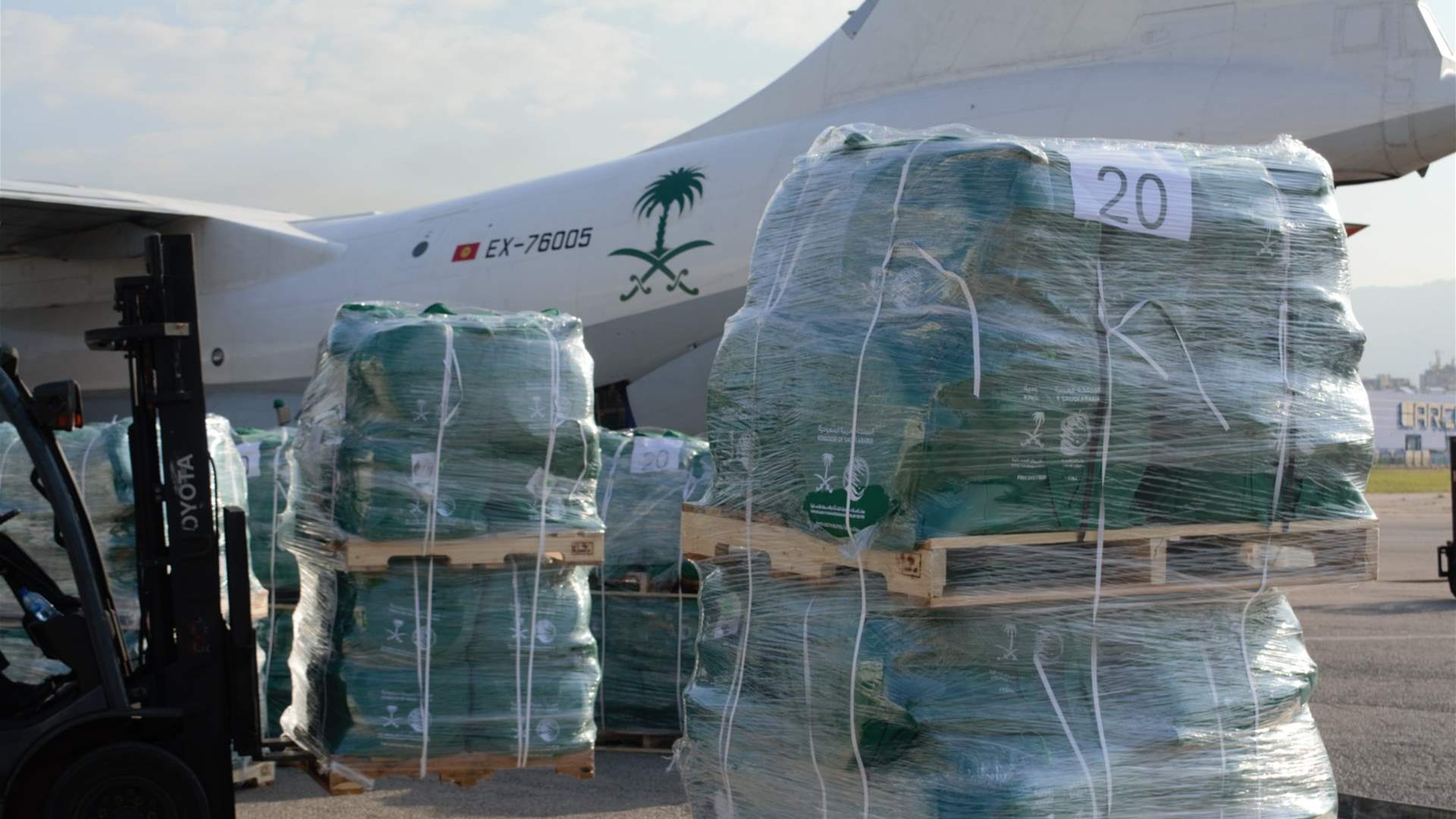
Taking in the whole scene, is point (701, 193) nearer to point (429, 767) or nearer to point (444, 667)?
point (444, 667)

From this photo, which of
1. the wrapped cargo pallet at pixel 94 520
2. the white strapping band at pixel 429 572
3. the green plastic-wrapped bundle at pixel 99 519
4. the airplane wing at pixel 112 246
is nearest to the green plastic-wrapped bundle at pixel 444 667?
the white strapping band at pixel 429 572

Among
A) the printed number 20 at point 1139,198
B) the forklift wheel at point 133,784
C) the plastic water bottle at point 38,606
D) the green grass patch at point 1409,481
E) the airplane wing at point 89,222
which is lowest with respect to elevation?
the green grass patch at point 1409,481

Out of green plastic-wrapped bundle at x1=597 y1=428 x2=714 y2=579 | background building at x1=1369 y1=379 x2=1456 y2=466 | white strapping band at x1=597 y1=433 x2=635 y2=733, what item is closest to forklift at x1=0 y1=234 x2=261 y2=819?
white strapping band at x1=597 y1=433 x2=635 y2=733

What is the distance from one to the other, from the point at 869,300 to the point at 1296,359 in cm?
125

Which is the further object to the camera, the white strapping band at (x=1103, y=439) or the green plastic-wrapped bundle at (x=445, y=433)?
the green plastic-wrapped bundle at (x=445, y=433)

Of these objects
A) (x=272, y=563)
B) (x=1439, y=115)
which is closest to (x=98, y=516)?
(x=272, y=563)

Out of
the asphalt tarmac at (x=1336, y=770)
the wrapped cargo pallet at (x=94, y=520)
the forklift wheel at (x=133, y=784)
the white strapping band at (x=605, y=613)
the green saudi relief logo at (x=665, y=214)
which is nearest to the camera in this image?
the forklift wheel at (x=133, y=784)

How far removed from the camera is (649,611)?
7.30 meters

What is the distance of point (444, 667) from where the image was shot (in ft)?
18.0

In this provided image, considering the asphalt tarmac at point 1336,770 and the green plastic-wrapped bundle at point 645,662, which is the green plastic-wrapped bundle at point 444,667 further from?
the green plastic-wrapped bundle at point 645,662

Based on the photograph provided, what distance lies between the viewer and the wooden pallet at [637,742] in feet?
23.5

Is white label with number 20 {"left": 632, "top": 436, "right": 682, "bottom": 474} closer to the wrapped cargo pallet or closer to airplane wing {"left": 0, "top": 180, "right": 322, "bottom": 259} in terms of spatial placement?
the wrapped cargo pallet

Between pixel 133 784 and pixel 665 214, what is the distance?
379 inches

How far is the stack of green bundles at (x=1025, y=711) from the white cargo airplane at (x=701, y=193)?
704 cm
